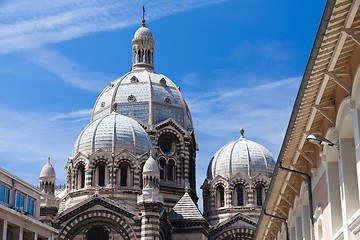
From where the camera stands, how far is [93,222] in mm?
51594

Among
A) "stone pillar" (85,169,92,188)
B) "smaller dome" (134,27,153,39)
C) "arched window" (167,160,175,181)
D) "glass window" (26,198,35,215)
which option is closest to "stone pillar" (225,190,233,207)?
"arched window" (167,160,175,181)

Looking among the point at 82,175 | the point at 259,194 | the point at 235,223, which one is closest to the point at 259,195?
the point at 259,194

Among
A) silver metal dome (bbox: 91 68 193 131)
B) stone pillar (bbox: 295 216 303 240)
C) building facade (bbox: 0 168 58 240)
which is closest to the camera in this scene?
stone pillar (bbox: 295 216 303 240)

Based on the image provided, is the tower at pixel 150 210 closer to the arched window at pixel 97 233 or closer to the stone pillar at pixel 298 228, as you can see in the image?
the arched window at pixel 97 233

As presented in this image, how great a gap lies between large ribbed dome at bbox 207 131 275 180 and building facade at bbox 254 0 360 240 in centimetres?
4305

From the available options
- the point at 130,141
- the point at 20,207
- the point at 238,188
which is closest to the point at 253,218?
the point at 238,188

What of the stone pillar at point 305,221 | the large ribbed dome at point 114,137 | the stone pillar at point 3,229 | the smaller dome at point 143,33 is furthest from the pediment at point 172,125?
the stone pillar at point 305,221

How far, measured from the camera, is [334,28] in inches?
398

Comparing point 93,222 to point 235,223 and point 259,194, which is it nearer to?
point 235,223

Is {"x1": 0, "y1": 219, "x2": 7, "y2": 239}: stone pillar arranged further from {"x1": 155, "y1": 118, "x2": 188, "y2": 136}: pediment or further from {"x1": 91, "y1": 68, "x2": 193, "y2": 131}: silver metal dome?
{"x1": 91, "y1": 68, "x2": 193, "y2": 131}: silver metal dome

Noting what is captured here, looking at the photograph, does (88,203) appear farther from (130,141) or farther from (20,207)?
(20,207)

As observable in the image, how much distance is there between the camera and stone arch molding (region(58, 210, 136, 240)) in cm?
5112

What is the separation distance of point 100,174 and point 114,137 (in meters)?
3.34

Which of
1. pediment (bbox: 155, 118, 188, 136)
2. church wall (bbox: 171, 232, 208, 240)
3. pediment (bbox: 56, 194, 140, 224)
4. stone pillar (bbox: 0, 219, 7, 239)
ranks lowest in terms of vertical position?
stone pillar (bbox: 0, 219, 7, 239)
